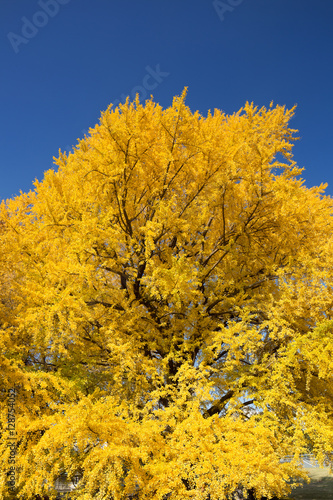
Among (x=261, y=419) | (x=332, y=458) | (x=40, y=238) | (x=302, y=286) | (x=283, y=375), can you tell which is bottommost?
(x=332, y=458)

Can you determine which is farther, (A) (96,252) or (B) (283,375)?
(A) (96,252)

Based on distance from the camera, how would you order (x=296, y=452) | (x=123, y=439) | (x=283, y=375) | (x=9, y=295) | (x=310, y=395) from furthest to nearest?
(x=9, y=295)
(x=310, y=395)
(x=283, y=375)
(x=296, y=452)
(x=123, y=439)

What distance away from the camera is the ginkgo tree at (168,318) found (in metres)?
3.90

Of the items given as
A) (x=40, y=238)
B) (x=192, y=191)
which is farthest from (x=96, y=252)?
(x=192, y=191)

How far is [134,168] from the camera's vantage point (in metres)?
6.18

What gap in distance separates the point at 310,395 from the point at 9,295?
6516mm

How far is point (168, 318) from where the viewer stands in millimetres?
6848

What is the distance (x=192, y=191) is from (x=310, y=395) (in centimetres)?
465

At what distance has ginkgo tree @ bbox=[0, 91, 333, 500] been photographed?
3.90 metres

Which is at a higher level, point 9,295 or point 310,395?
point 9,295

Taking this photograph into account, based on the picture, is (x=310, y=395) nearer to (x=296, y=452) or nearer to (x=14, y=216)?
(x=296, y=452)

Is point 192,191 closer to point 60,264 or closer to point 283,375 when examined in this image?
point 60,264

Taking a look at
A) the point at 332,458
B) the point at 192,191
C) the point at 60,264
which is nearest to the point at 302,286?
the point at 332,458

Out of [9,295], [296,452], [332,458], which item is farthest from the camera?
[9,295]
